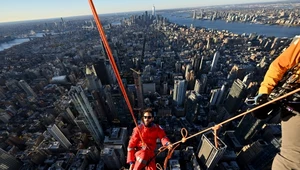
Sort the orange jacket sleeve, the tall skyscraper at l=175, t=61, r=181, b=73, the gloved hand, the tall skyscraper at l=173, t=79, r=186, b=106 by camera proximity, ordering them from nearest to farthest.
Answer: the orange jacket sleeve, the gloved hand, the tall skyscraper at l=173, t=79, r=186, b=106, the tall skyscraper at l=175, t=61, r=181, b=73

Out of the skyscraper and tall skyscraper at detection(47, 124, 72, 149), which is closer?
tall skyscraper at detection(47, 124, 72, 149)

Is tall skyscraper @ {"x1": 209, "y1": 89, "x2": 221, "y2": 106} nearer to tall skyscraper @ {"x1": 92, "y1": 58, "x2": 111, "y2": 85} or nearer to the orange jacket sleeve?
tall skyscraper @ {"x1": 92, "y1": 58, "x2": 111, "y2": 85}

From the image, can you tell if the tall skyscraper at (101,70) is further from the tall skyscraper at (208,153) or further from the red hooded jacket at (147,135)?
the red hooded jacket at (147,135)

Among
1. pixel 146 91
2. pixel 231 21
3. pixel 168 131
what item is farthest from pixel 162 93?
pixel 231 21

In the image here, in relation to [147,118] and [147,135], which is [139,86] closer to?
[147,135]

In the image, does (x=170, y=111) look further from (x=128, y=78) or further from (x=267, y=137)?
(x=267, y=137)

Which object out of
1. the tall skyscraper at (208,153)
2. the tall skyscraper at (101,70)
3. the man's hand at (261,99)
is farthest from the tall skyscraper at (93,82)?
the man's hand at (261,99)

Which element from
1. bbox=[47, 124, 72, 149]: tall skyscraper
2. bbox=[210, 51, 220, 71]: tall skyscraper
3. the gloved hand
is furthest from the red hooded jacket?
bbox=[210, 51, 220, 71]: tall skyscraper

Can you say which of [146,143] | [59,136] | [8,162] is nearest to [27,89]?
[8,162]
